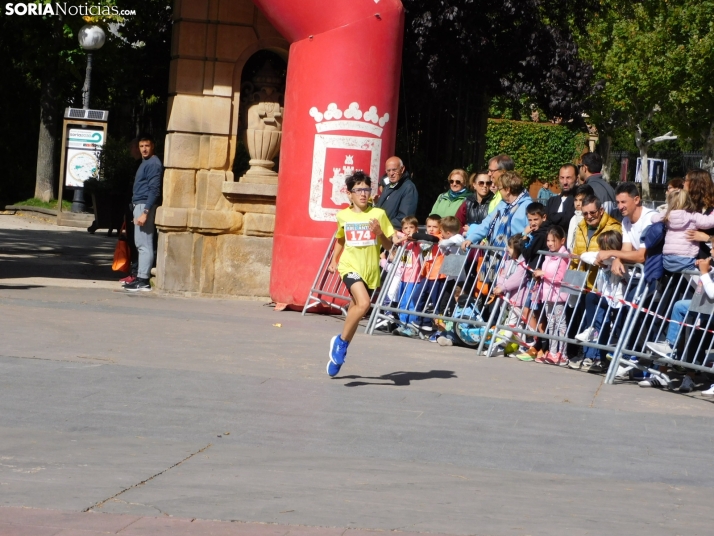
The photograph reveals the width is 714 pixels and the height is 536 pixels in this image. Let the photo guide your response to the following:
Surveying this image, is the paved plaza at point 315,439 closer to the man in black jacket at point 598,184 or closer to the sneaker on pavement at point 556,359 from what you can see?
the sneaker on pavement at point 556,359

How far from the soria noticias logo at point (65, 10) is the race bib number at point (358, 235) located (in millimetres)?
12523

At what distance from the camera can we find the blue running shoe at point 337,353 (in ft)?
28.5

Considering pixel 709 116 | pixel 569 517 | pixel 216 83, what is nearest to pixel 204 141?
pixel 216 83

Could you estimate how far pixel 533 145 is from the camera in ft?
157

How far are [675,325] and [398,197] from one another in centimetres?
365

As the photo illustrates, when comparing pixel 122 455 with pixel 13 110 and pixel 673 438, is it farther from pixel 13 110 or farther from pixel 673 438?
pixel 13 110

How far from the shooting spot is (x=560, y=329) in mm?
10523

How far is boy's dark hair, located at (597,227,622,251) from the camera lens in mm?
10250

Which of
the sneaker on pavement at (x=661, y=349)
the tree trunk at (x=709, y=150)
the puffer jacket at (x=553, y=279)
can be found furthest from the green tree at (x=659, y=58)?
the sneaker on pavement at (x=661, y=349)

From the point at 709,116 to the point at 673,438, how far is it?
45770 mm

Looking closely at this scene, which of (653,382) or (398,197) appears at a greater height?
(398,197)

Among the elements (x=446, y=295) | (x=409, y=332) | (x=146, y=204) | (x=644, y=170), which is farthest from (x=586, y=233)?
(x=644, y=170)

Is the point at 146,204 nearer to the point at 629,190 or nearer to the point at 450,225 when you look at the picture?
the point at 450,225

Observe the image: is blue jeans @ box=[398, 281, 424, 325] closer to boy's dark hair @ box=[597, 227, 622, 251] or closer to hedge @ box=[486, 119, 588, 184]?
boy's dark hair @ box=[597, 227, 622, 251]
